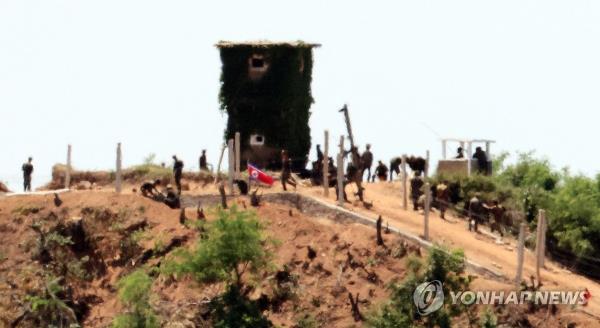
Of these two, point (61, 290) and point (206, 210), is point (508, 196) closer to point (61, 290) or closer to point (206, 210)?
point (206, 210)

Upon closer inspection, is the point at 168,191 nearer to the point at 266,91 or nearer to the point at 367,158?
the point at 367,158

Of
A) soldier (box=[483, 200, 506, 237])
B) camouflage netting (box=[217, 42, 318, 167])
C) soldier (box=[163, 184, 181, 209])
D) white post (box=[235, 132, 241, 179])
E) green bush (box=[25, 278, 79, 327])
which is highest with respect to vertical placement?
camouflage netting (box=[217, 42, 318, 167])

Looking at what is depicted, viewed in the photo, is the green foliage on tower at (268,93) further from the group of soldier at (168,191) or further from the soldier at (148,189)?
the soldier at (148,189)

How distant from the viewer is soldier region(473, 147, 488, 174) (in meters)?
72.9

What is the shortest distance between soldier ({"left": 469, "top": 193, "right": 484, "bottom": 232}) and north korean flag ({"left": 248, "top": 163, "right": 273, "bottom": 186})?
6820mm

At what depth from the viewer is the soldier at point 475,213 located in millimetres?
64688

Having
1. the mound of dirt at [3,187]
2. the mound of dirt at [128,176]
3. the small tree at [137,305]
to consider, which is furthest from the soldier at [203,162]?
the small tree at [137,305]

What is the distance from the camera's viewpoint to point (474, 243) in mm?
61781

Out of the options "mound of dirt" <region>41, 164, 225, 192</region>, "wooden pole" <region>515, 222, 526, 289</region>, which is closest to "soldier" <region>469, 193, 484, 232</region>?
"wooden pole" <region>515, 222, 526, 289</region>

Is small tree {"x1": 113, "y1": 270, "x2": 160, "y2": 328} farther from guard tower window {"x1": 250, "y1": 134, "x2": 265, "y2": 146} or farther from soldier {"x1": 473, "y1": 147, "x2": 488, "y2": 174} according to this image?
soldier {"x1": 473, "y1": 147, "x2": 488, "y2": 174}

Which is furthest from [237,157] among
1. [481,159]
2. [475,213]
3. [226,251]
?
[481,159]

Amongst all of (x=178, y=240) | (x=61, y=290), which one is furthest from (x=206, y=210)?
(x=61, y=290)

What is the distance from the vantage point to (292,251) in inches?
2404

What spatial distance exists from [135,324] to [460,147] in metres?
21.3
